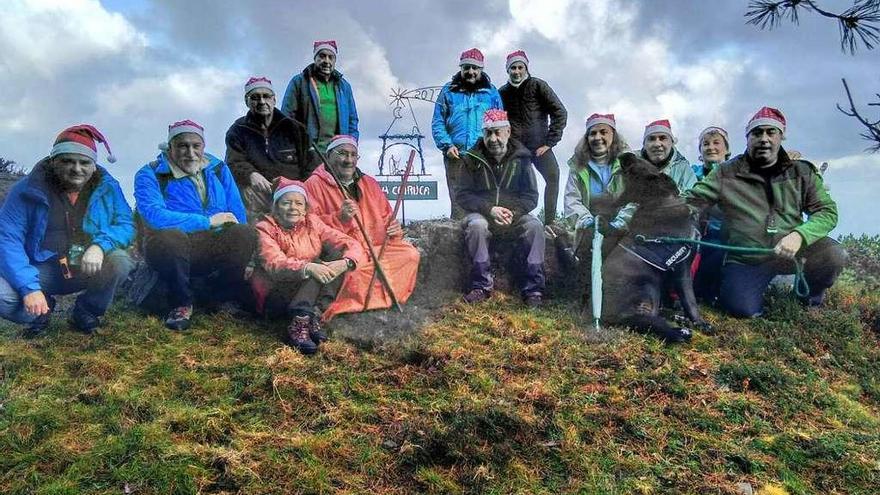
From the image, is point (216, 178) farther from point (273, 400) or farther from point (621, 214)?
point (621, 214)

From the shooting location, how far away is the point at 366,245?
696cm

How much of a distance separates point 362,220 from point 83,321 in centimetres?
294

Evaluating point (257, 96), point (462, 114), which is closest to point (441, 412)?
point (257, 96)

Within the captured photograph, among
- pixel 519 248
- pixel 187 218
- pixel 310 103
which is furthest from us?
pixel 310 103

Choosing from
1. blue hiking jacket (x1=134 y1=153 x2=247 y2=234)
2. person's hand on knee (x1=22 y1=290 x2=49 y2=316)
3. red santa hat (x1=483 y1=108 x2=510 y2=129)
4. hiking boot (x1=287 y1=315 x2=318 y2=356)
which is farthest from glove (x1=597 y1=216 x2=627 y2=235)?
person's hand on knee (x1=22 y1=290 x2=49 y2=316)

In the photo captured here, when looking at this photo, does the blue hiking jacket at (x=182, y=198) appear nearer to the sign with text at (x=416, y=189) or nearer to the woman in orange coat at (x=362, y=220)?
the woman in orange coat at (x=362, y=220)

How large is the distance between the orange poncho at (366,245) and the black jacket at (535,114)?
234cm

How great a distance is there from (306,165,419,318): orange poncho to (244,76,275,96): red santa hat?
1.20 metres

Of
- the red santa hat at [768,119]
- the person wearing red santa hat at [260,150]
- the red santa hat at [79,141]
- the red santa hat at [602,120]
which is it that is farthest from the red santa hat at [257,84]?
the red santa hat at [768,119]

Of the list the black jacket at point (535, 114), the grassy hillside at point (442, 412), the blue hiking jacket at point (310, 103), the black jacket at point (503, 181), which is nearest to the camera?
the grassy hillside at point (442, 412)

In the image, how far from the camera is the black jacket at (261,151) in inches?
289

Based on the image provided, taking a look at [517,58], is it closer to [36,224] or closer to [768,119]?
[768,119]

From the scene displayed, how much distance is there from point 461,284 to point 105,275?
3.81 meters

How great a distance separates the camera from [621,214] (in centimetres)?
721
